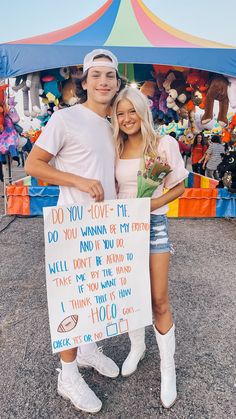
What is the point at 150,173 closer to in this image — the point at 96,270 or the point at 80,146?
the point at 80,146

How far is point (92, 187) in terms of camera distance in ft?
4.63

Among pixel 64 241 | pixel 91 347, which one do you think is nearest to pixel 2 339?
pixel 91 347

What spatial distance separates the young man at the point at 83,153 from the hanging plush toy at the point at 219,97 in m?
4.34

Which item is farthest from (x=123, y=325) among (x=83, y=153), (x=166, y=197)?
(x=83, y=153)

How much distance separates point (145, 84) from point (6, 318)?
5736mm

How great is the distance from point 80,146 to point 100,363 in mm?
1310

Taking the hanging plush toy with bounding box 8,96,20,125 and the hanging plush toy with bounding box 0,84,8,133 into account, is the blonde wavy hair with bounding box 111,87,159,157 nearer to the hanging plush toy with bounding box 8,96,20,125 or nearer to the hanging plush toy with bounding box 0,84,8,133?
the hanging plush toy with bounding box 0,84,8,133

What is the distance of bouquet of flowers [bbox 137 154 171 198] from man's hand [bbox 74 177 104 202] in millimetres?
206

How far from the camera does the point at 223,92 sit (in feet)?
17.7

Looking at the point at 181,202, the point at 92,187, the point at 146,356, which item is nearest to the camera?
the point at 92,187

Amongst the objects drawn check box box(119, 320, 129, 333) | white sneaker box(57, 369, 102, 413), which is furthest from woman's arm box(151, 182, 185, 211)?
white sneaker box(57, 369, 102, 413)

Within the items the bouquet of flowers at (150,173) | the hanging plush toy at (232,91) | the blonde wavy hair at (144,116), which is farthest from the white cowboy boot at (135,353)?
the hanging plush toy at (232,91)

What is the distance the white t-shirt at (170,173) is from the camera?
155cm

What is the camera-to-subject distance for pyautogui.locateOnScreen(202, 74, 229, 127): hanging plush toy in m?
5.32
